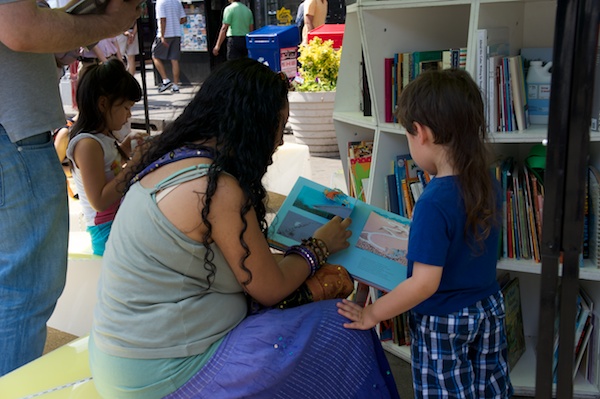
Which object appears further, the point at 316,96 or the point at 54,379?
the point at 316,96

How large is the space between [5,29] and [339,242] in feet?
3.89

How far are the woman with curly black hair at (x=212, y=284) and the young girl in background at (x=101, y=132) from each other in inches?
37.3

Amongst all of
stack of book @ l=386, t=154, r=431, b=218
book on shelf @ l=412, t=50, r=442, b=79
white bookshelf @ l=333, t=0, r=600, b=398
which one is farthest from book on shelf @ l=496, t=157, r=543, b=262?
book on shelf @ l=412, t=50, r=442, b=79

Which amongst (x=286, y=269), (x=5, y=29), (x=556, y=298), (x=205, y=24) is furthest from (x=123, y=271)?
(x=205, y=24)

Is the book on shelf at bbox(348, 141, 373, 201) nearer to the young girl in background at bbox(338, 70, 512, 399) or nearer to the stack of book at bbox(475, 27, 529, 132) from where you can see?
the stack of book at bbox(475, 27, 529, 132)

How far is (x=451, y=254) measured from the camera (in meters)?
1.86

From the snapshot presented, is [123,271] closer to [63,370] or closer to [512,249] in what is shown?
[63,370]

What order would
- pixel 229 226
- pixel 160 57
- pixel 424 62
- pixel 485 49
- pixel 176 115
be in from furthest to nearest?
pixel 160 57 → pixel 176 115 → pixel 424 62 → pixel 485 49 → pixel 229 226

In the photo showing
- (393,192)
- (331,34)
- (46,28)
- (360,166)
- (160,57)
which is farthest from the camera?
(160,57)

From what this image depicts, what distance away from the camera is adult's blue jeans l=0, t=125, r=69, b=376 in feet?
7.00

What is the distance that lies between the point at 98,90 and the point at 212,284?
53.8 inches

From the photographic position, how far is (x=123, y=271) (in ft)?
5.74

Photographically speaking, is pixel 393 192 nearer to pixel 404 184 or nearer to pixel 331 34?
pixel 404 184

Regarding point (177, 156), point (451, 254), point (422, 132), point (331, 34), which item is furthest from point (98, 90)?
point (331, 34)
